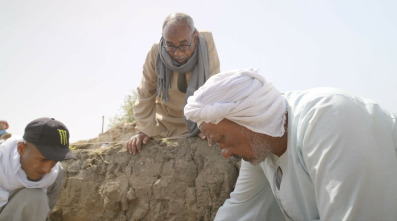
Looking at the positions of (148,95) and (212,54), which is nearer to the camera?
(212,54)

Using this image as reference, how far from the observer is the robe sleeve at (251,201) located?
9.21 feet

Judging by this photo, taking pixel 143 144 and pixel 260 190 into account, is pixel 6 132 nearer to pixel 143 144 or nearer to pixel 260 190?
pixel 143 144

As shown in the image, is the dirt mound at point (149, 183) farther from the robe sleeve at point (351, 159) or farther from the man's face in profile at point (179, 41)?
the robe sleeve at point (351, 159)

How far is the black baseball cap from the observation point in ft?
10.9

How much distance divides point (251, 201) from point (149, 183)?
1432 mm

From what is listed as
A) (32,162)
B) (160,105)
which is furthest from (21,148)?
(160,105)

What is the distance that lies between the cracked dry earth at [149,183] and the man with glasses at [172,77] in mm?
209

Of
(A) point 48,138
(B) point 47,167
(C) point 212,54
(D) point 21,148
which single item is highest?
(C) point 212,54

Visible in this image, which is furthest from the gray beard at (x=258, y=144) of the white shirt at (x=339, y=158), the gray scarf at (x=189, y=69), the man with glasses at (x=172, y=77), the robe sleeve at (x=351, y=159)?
the gray scarf at (x=189, y=69)

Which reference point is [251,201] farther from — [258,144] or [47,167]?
[47,167]

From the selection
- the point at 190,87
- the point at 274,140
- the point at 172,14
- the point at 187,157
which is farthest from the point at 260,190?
the point at 172,14

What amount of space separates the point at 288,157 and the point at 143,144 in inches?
92.0

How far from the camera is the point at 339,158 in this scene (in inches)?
70.9

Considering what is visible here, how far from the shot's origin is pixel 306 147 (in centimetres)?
199
